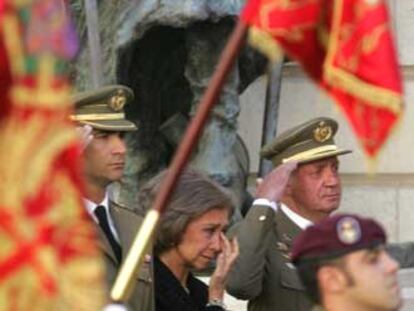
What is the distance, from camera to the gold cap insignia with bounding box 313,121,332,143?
683 cm

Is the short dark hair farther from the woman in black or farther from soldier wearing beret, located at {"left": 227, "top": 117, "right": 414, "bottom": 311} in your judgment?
soldier wearing beret, located at {"left": 227, "top": 117, "right": 414, "bottom": 311}

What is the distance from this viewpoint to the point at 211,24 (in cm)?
873

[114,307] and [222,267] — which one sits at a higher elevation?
[114,307]

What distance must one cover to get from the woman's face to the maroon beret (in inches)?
49.6

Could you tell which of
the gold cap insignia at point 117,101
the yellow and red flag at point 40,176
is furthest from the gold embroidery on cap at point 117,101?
the yellow and red flag at point 40,176

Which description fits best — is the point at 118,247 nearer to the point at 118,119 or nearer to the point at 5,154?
the point at 118,119

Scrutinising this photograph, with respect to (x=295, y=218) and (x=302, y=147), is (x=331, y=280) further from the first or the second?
(x=302, y=147)

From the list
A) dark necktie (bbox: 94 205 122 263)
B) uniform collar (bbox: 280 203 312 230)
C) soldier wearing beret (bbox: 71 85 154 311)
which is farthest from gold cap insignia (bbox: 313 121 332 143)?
dark necktie (bbox: 94 205 122 263)

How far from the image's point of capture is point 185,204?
5.74 metres

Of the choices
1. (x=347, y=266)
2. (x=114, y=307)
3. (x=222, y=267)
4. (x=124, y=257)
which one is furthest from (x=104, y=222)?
(x=114, y=307)

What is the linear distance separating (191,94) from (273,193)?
3.06 metres

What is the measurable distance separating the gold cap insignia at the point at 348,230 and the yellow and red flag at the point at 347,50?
0.22 m

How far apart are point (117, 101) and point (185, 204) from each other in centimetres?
78

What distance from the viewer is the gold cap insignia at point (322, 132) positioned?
6832 millimetres
